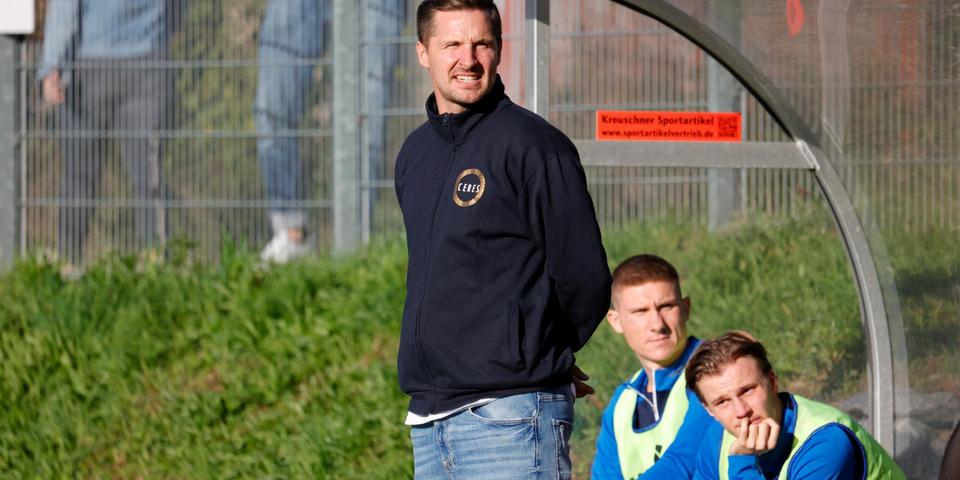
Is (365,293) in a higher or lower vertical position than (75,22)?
lower

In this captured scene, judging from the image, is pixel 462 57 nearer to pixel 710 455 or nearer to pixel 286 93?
pixel 710 455

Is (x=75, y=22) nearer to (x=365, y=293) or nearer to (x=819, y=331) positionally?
(x=365, y=293)

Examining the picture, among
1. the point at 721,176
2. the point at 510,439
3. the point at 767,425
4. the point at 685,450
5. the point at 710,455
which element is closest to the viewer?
the point at 510,439

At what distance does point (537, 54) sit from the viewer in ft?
15.5

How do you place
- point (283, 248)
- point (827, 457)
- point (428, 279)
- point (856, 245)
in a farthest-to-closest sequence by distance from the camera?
point (283, 248) → point (856, 245) → point (827, 457) → point (428, 279)

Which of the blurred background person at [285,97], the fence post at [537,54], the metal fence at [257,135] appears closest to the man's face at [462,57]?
the fence post at [537,54]

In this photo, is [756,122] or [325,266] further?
[325,266]

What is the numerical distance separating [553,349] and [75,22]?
729cm

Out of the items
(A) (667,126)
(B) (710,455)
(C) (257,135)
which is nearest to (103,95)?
(C) (257,135)

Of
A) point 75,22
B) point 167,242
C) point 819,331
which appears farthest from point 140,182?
point 819,331

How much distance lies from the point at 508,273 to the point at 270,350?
191 inches

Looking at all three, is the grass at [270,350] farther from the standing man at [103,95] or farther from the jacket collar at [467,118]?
the jacket collar at [467,118]

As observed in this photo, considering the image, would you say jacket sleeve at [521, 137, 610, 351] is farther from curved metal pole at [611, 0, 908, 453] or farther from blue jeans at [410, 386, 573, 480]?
curved metal pole at [611, 0, 908, 453]

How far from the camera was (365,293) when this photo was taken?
831cm
